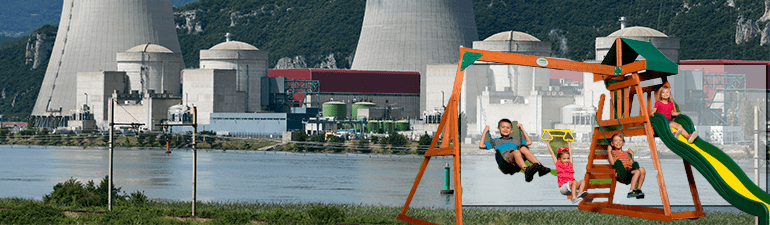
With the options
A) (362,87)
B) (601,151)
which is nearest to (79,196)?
(601,151)

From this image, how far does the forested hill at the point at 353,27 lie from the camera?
114m

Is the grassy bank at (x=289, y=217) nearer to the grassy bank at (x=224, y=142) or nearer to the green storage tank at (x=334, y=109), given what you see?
the grassy bank at (x=224, y=142)

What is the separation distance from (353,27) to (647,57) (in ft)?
435

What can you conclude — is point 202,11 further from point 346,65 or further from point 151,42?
point 151,42

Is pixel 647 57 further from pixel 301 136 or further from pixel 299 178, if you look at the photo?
pixel 301 136

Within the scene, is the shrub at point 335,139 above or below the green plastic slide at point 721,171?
below

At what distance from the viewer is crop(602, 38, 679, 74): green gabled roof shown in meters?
13.5

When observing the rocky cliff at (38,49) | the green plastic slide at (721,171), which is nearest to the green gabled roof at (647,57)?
the green plastic slide at (721,171)

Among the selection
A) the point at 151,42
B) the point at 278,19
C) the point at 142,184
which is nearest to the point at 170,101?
the point at 151,42

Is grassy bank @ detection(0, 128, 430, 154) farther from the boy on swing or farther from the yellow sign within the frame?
the boy on swing

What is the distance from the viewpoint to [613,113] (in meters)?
14.4

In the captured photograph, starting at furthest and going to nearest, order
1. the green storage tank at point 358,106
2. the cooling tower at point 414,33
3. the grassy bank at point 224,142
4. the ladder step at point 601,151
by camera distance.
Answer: the green storage tank at point 358,106
the cooling tower at point 414,33
the grassy bank at point 224,142
the ladder step at point 601,151

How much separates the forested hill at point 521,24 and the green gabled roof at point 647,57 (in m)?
96.0

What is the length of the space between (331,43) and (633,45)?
432 feet
